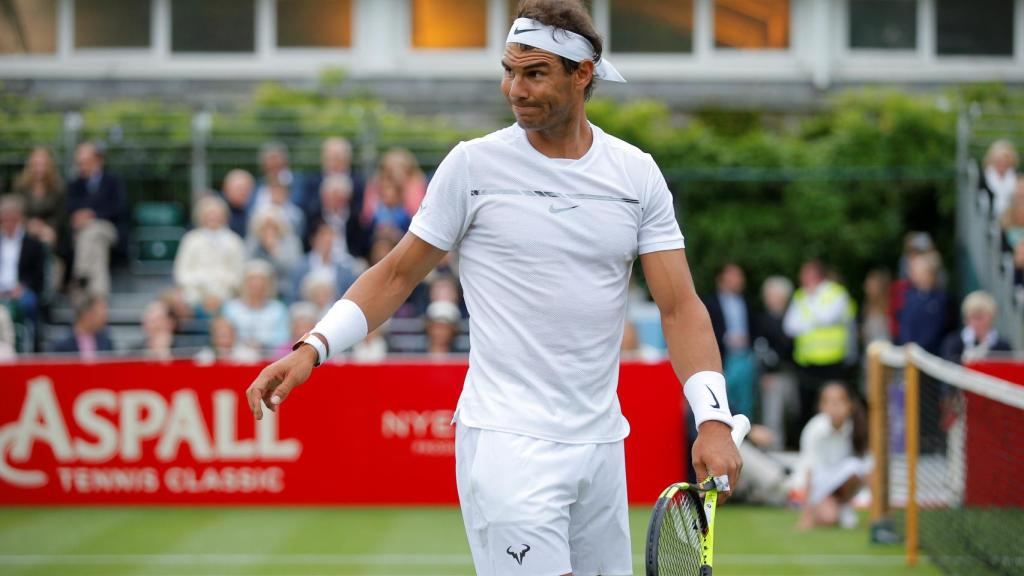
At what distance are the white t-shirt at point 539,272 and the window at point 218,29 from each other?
18524 millimetres

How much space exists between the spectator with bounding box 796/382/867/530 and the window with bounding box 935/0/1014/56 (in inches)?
492

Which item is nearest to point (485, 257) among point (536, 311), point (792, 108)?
point (536, 311)

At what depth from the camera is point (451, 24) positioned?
2233cm

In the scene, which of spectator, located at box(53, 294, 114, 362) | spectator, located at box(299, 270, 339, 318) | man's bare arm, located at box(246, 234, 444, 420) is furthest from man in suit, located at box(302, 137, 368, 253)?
man's bare arm, located at box(246, 234, 444, 420)

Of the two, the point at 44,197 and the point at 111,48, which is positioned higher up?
the point at 111,48

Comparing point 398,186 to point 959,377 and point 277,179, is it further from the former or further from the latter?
point 959,377

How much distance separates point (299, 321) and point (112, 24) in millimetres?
11345

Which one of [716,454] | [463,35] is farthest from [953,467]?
[463,35]

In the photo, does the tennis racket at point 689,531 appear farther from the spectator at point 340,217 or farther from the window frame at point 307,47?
the window frame at point 307,47

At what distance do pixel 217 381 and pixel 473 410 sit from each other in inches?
310

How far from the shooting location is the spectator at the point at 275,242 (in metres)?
14.2

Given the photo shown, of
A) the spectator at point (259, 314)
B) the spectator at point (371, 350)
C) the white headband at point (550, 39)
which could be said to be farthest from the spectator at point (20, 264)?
the white headband at point (550, 39)

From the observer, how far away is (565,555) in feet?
14.0

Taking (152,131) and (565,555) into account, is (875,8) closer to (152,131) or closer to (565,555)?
(152,131)
